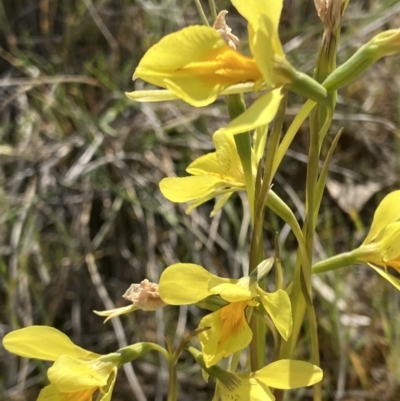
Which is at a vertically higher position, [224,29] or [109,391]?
[224,29]

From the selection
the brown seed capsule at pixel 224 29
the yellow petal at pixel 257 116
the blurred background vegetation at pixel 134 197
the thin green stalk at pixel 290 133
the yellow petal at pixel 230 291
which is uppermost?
the brown seed capsule at pixel 224 29

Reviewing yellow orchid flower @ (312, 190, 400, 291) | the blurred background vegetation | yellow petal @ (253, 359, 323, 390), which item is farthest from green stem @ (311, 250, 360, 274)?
the blurred background vegetation

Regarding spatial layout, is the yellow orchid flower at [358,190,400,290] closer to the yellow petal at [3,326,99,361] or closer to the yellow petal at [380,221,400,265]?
the yellow petal at [380,221,400,265]

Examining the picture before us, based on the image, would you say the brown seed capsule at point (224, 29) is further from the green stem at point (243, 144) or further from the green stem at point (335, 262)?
the green stem at point (335, 262)

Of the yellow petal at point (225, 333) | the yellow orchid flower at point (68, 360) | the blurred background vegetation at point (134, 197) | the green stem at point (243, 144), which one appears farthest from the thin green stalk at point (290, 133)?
the blurred background vegetation at point (134, 197)

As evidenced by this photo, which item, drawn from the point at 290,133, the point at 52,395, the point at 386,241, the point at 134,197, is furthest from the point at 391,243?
the point at 134,197

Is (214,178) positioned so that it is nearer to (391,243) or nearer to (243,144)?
(243,144)

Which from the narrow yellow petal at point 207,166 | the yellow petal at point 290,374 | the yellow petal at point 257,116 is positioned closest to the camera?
the yellow petal at point 257,116

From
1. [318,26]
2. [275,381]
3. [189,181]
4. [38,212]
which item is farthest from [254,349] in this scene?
[318,26]
